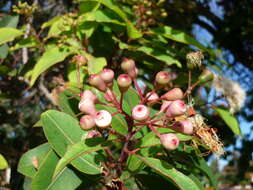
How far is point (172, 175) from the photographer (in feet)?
3.34

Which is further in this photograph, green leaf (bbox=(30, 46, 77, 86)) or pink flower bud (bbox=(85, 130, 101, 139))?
green leaf (bbox=(30, 46, 77, 86))

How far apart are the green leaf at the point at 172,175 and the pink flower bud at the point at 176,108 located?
0.52ft

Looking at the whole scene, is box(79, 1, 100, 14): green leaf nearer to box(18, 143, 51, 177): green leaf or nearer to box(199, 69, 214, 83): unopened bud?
box(199, 69, 214, 83): unopened bud

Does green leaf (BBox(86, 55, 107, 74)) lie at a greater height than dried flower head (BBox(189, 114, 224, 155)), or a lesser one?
greater

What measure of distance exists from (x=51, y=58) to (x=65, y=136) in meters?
0.63

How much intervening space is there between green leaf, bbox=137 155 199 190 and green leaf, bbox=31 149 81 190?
0.25 metres

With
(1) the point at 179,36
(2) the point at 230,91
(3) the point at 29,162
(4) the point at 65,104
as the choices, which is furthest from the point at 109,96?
(2) the point at 230,91

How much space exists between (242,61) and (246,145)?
36.0 inches

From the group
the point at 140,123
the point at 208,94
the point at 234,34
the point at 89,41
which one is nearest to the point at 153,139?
the point at 140,123

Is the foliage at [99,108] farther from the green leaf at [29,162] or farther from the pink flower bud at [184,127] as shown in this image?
the pink flower bud at [184,127]

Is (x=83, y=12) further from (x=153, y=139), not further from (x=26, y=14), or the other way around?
(x=153, y=139)

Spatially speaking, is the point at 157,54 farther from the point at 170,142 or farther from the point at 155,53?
the point at 170,142

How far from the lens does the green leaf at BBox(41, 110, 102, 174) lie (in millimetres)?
1145

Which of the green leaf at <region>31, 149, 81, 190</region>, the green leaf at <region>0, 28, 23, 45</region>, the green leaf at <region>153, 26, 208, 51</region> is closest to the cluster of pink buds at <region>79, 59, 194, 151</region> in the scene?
the green leaf at <region>31, 149, 81, 190</region>
